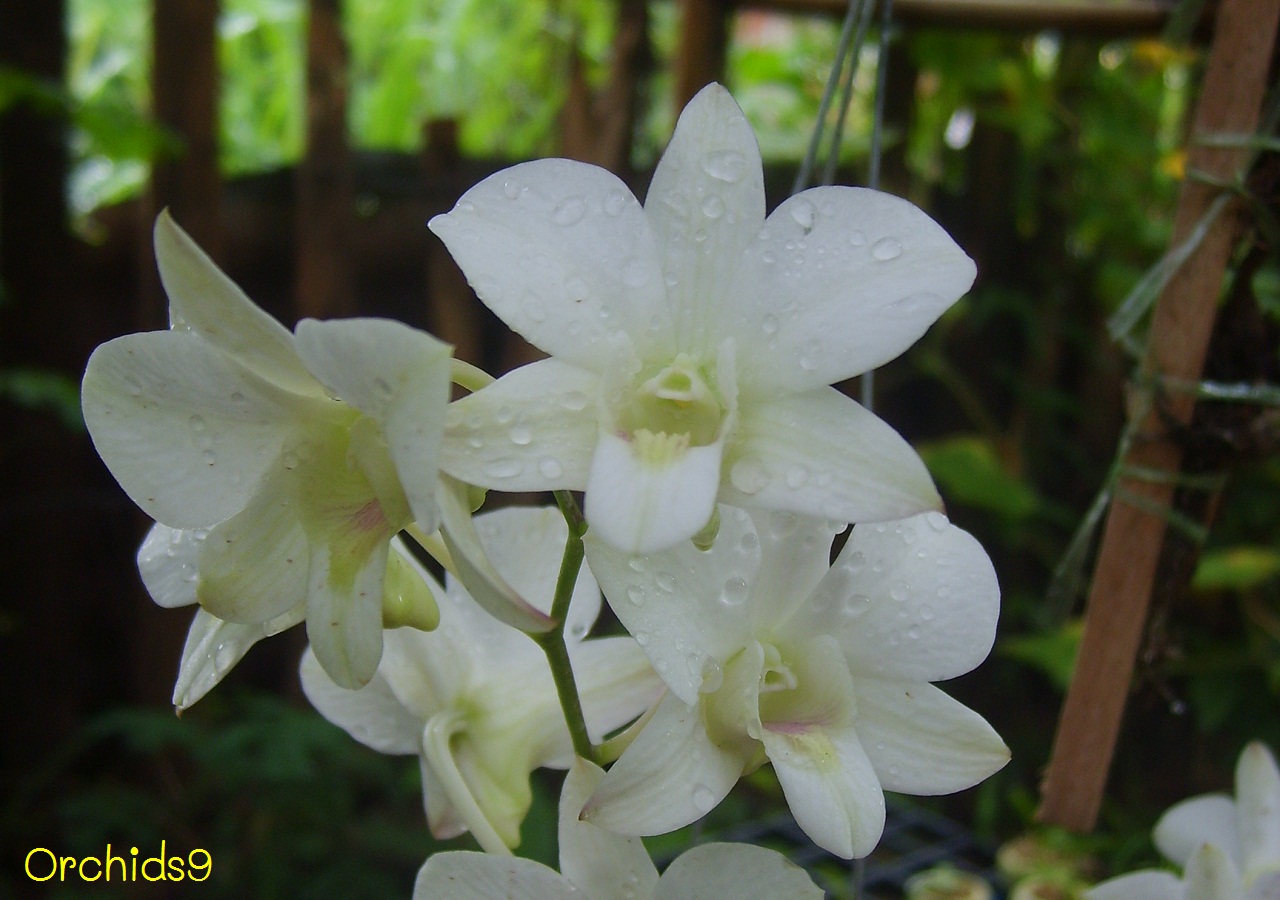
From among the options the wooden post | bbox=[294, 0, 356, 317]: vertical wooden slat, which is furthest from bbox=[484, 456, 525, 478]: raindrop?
bbox=[294, 0, 356, 317]: vertical wooden slat

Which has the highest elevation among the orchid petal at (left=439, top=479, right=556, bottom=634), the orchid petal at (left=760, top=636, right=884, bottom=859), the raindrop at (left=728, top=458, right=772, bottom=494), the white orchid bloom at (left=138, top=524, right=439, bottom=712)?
the raindrop at (left=728, top=458, right=772, bottom=494)

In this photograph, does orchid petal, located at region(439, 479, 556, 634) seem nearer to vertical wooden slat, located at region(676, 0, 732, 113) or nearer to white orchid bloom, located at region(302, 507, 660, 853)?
white orchid bloom, located at region(302, 507, 660, 853)

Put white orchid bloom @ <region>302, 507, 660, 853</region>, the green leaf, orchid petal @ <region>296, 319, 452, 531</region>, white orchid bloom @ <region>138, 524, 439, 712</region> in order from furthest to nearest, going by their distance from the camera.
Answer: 1. the green leaf
2. white orchid bloom @ <region>302, 507, 660, 853</region>
3. white orchid bloom @ <region>138, 524, 439, 712</region>
4. orchid petal @ <region>296, 319, 452, 531</region>

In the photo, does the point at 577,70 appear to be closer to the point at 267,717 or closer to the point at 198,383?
the point at 267,717

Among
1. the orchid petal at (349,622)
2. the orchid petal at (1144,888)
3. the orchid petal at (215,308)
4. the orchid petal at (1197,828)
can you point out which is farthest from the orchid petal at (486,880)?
the orchid petal at (1197,828)

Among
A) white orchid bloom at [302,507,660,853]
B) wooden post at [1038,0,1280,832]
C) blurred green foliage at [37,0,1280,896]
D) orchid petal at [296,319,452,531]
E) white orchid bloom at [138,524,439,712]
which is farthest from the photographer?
blurred green foliage at [37,0,1280,896]

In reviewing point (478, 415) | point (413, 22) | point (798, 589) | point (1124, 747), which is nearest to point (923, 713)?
point (798, 589)

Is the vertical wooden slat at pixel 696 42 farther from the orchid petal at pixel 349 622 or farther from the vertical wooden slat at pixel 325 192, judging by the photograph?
the orchid petal at pixel 349 622
